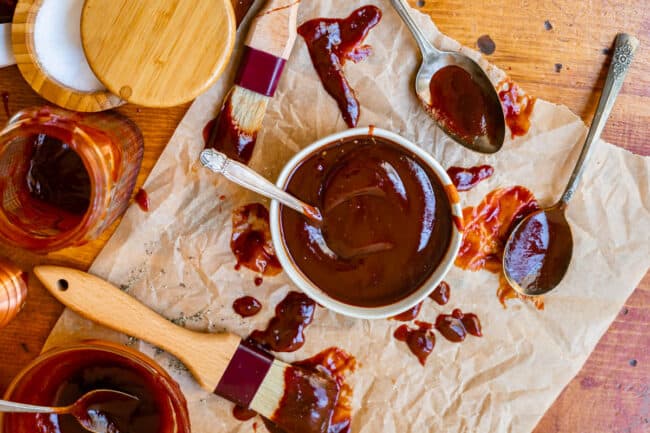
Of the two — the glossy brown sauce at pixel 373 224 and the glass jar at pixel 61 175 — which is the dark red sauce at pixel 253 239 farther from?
the glass jar at pixel 61 175

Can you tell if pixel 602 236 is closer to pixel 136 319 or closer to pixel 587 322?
pixel 587 322

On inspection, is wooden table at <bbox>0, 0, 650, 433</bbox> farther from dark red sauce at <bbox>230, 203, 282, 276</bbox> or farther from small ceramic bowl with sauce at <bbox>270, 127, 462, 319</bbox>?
small ceramic bowl with sauce at <bbox>270, 127, 462, 319</bbox>

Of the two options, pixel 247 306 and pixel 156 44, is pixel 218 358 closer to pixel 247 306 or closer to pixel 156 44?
pixel 247 306

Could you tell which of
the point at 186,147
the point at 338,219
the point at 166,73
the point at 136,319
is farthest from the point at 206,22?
the point at 136,319

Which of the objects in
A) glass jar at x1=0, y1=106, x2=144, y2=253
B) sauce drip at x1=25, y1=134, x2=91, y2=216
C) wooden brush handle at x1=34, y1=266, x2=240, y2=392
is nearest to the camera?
glass jar at x1=0, y1=106, x2=144, y2=253

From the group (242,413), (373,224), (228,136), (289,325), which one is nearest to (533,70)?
(373,224)

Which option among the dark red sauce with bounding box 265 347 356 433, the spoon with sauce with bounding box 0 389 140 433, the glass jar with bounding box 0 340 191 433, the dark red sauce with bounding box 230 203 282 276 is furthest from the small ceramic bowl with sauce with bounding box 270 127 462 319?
the spoon with sauce with bounding box 0 389 140 433

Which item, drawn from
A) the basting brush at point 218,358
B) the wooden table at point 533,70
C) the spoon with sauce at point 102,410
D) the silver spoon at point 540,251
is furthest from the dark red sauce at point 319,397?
the wooden table at point 533,70
